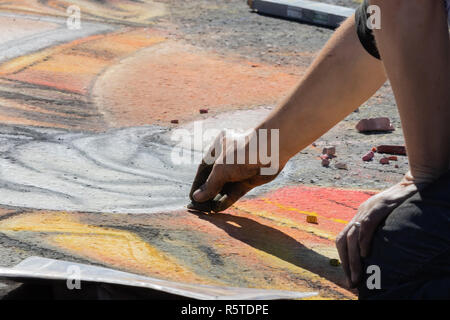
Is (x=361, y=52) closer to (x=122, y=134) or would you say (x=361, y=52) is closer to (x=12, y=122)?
(x=122, y=134)

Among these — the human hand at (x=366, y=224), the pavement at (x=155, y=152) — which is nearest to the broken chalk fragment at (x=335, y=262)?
the pavement at (x=155, y=152)

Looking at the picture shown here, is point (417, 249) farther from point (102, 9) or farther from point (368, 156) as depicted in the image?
point (102, 9)

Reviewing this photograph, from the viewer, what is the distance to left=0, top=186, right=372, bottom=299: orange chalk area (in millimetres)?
2133

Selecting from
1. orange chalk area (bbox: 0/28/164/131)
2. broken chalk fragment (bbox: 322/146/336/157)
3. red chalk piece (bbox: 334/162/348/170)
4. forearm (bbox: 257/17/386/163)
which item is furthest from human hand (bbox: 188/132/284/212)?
orange chalk area (bbox: 0/28/164/131)

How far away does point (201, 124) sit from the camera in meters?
4.04

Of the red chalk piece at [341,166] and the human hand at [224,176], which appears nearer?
the human hand at [224,176]

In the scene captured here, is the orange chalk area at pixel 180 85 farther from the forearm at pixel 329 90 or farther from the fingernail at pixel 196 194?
the forearm at pixel 329 90

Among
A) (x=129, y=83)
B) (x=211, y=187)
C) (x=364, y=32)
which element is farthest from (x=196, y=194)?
(x=129, y=83)

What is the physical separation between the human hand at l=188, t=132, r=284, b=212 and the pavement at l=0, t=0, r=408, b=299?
2.5 inches

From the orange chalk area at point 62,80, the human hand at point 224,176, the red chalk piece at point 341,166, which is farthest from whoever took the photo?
the orange chalk area at point 62,80

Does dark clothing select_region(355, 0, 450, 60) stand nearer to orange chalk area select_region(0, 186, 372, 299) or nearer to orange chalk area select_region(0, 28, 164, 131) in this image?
orange chalk area select_region(0, 186, 372, 299)

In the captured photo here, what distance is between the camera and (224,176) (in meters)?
2.59

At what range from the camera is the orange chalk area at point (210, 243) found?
213 cm

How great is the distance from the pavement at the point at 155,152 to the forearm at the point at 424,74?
0.50 m
